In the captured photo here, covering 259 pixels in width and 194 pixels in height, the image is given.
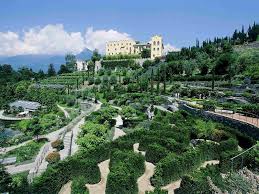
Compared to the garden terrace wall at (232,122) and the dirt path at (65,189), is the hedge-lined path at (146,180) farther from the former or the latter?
the garden terrace wall at (232,122)

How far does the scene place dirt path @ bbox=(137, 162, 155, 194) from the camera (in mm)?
23938

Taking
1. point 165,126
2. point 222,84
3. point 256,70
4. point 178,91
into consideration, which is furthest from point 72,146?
point 256,70

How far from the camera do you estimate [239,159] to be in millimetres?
24047

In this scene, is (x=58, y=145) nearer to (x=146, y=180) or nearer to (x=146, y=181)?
(x=146, y=180)

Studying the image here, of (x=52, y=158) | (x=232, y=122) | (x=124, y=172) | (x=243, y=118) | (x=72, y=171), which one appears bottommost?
(x=52, y=158)

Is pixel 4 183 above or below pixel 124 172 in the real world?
above

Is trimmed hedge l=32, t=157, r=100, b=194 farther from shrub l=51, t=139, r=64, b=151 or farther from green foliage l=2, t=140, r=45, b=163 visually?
Answer: shrub l=51, t=139, r=64, b=151

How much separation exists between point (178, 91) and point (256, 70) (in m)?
16.6

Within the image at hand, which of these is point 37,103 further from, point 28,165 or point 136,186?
point 136,186

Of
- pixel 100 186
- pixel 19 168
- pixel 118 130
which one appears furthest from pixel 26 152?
pixel 100 186

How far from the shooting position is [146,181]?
25250mm

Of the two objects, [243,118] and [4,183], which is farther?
[243,118]

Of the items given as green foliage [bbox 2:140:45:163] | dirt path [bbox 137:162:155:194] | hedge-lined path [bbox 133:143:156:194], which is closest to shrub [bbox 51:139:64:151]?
green foliage [bbox 2:140:45:163]

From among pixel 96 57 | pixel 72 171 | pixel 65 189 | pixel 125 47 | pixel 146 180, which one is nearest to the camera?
pixel 65 189
